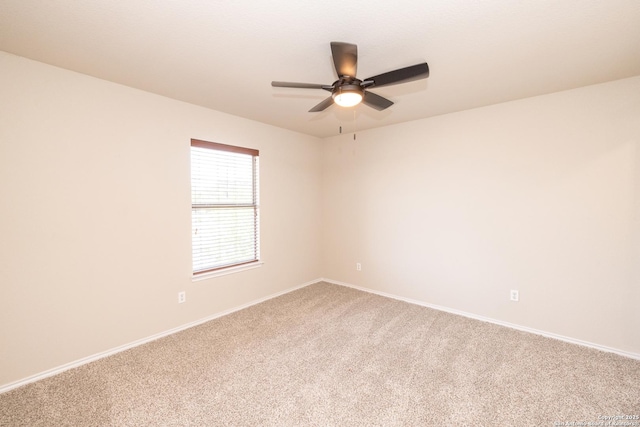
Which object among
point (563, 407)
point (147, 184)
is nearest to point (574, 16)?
point (563, 407)

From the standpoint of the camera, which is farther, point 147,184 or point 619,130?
point 147,184

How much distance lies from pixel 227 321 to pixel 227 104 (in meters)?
2.47

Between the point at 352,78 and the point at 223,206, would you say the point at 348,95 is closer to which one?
the point at 352,78

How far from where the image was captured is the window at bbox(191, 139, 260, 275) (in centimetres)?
326

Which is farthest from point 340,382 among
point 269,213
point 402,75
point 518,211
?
point 518,211

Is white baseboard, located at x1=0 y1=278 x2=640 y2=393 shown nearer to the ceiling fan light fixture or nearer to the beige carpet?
the beige carpet

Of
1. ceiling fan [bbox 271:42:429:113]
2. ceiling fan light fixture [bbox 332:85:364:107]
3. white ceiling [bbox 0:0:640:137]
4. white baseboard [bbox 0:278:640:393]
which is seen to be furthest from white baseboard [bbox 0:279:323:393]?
ceiling fan light fixture [bbox 332:85:364:107]

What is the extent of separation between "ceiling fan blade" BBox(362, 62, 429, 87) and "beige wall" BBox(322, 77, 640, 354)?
1.91m

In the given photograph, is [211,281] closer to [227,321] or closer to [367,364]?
[227,321]

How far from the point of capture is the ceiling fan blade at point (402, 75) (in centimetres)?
173

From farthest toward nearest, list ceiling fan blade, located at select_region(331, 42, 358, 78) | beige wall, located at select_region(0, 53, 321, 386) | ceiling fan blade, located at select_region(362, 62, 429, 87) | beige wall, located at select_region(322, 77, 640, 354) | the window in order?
the window → beige wall, located at select_region(322, 77, 640, 354) → beige wall, located at select_region(0, 53, 321, 386) → ceiling fan blade, located at select_region(362, 62, 429, 87) → ceiling fan blade, located at select_region(331, 42, 358, 78)

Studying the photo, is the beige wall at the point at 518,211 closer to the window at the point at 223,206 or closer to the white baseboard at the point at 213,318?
the white baseboard at the point at 213,318

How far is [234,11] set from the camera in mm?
1619

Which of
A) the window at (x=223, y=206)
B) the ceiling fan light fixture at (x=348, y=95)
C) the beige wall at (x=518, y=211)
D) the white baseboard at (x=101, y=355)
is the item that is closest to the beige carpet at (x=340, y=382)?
the white baseboard at (x=101, y=355)
